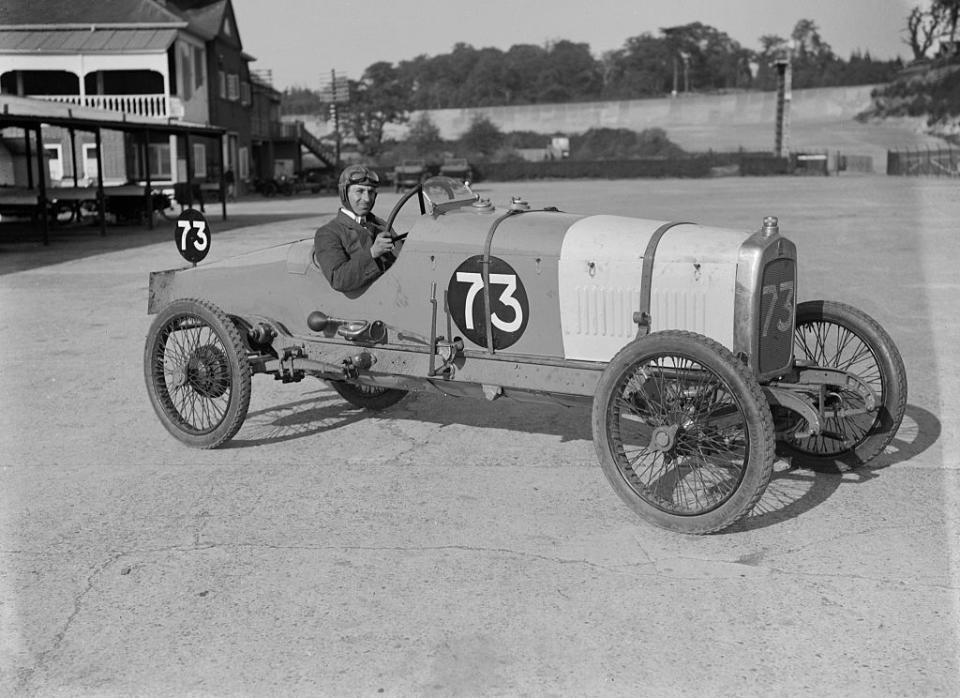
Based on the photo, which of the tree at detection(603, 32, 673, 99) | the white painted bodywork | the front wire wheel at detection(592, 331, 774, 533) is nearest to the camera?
the front wire wheel at detection(592, 331, 774, 533)

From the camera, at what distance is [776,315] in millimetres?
5066

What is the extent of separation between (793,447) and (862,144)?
91245 millimetres

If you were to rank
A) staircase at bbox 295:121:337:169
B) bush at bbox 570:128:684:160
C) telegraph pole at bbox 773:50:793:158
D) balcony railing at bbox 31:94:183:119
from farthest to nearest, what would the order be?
bush at bbox 570:128:684:160, telegraph pole at bbox 773:50:793:158, staircase at bbox 295:121:337:169, balcony railing at bbox 31:94:183:119

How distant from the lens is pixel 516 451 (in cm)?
623

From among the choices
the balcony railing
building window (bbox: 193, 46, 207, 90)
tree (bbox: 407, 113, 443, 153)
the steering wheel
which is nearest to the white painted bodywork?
the steering wheel

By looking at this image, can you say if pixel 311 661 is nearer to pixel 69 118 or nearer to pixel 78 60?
pixel 69 118

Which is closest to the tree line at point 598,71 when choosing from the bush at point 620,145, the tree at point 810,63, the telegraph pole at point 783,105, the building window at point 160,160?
the tree at point 810,63

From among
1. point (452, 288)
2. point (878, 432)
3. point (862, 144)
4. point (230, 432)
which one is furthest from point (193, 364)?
point (862, 144)

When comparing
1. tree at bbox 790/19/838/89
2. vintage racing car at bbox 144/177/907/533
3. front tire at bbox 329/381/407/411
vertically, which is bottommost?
front tire at bbox 329/381/407/411

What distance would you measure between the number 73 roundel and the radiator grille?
46.3 inches

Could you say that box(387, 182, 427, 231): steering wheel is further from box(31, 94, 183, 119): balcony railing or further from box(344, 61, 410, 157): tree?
box(344, 61, 410, 157): tree

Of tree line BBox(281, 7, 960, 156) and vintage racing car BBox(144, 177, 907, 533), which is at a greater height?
tree line BBox(281, 7, 960, 156)

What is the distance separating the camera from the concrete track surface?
3539mm

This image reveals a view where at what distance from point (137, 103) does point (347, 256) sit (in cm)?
3957
